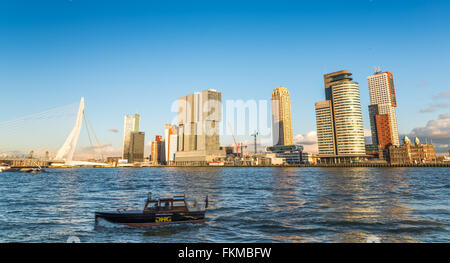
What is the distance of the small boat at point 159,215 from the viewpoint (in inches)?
866

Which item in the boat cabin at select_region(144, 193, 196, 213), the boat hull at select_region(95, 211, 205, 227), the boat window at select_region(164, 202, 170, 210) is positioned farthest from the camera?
the boat window at select_region(164, 202, 170, 210)

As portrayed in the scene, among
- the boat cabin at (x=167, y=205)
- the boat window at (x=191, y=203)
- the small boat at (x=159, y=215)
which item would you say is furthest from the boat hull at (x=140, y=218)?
the boat window at (x=191, y=203)

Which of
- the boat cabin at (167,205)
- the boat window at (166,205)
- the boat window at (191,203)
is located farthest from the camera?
the boat window at (191,203)

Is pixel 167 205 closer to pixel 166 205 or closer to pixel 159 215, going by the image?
pixel 166 205

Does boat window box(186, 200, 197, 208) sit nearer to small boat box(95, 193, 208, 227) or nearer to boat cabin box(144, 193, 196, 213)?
small boat box(95, 193, 208, 227)

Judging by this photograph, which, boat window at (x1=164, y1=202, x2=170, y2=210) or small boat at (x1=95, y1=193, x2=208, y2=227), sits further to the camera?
boat window at (x1=164, y1=202, x2=170, y2=210)

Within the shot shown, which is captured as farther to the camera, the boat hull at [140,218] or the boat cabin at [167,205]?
the boat cabin at [167,205]

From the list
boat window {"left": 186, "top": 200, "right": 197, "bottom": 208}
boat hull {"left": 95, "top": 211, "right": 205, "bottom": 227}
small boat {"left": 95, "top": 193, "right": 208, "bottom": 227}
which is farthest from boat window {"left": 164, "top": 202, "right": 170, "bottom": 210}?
boat window {"left": 186, "top": 200, "right": 197, "bottom": 208}

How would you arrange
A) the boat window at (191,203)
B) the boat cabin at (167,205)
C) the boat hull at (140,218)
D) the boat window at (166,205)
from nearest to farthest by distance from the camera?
the boat hull at (140,218)
the boat cabin at (167,205)
the boat window at (166,205)
the boat window at (191,203)

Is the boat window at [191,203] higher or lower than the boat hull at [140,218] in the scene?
higher

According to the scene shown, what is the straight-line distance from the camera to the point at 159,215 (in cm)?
2223

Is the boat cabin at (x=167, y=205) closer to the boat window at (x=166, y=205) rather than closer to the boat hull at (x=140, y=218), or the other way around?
the boat window at (x=166, y=205)

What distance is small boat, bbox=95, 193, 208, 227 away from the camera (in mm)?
21984
